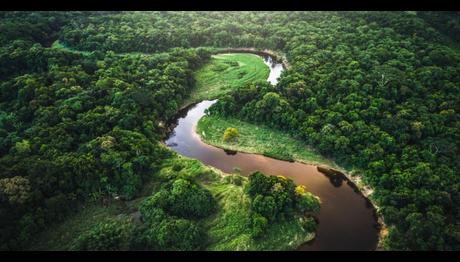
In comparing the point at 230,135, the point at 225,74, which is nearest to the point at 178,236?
the point at 230,135

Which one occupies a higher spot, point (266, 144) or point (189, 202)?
point (266, 144)

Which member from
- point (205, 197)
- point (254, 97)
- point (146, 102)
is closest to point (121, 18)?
point (146, 102)

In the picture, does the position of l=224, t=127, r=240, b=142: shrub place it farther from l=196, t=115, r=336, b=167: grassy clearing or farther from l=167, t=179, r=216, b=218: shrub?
l=167, t=179, r=216, b=218: shrub

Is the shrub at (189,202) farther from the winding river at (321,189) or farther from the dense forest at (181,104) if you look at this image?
the winding river at (321,189)

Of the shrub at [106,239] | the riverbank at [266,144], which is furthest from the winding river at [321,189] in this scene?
the shrub at [106,239]

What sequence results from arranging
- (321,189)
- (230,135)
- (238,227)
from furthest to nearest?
1. (230,135)
2. (321,189)
3. (238,227)

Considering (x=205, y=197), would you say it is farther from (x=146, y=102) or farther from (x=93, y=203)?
(x=146, y=102)

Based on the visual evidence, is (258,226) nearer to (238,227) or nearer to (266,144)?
(238,227)

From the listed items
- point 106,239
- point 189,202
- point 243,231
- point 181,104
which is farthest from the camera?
point 181,104
